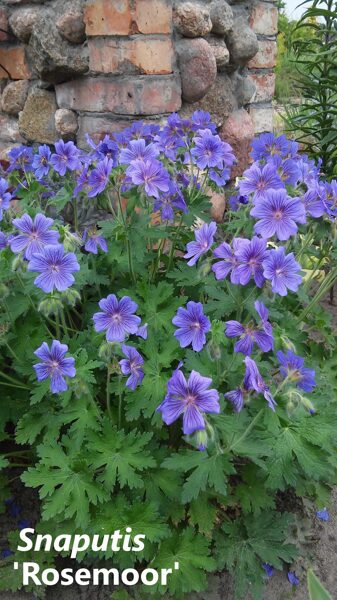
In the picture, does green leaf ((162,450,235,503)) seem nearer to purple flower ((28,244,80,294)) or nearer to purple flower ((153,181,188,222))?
purple flower ((28,244,80,294))

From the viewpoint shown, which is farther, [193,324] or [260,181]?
[260,181]

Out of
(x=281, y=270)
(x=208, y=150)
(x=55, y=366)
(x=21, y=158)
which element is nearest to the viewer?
(x=281, y=270)

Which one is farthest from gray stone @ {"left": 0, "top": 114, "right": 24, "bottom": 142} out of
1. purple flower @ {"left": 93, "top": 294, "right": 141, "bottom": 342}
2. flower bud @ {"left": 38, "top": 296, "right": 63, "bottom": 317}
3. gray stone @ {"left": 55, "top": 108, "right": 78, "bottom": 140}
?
purple flower @ {"left": 93, "top": 294, "right": 141, "bottom": 342}

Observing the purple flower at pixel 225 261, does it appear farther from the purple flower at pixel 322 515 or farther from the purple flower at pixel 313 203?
the purple flower at pixel 322 515

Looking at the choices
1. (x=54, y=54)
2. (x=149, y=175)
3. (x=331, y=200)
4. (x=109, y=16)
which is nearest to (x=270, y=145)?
(x=331, y=200)

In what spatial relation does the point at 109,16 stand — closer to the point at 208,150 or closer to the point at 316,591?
the point at 208,150

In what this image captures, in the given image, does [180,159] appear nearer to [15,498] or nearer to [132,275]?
[132,275]

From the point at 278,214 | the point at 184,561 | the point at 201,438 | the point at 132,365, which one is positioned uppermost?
the point at 278,214

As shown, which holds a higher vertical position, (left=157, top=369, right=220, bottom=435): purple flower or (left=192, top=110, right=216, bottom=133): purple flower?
(left=192, top=110, right=216, bottom=133): purple flower
